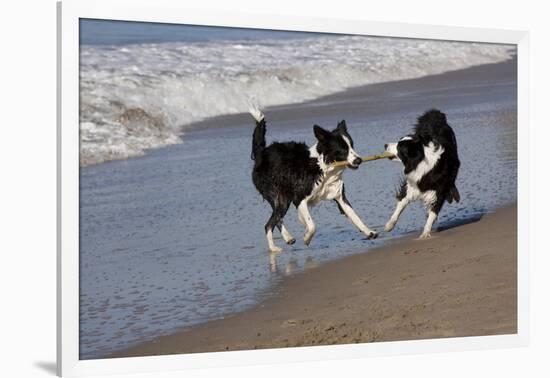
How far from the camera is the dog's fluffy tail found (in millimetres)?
5844

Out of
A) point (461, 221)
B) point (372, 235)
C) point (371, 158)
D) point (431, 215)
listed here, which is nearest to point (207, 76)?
point (371, 158)

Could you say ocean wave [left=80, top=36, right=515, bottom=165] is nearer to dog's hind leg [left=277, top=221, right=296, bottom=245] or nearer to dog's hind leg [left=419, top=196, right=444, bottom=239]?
dog's hind leg [left=277, top=221, right=296, bottom=245]

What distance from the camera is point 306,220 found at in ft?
19.6

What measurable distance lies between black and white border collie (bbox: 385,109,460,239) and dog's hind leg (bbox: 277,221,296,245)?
66 centimetres

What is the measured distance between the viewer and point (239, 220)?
586 centimetres

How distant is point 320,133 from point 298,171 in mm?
256

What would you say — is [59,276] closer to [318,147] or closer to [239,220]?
[239,220]

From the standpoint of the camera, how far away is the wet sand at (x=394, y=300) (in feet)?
18.5

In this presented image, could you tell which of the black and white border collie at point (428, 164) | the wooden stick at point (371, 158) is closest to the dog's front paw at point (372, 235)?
the black and white border collie at point (428, 164)

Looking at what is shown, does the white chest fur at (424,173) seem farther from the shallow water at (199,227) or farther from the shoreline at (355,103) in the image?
the shoreline at (355,103)

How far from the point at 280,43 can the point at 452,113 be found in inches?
48.6

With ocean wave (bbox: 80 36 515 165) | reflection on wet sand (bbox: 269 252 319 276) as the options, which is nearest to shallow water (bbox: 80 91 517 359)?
reflection on wet sand (bbox: 269 252 319 276)

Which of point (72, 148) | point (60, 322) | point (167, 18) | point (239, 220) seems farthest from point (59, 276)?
point (167, 18)

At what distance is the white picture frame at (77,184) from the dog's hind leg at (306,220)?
649mm
